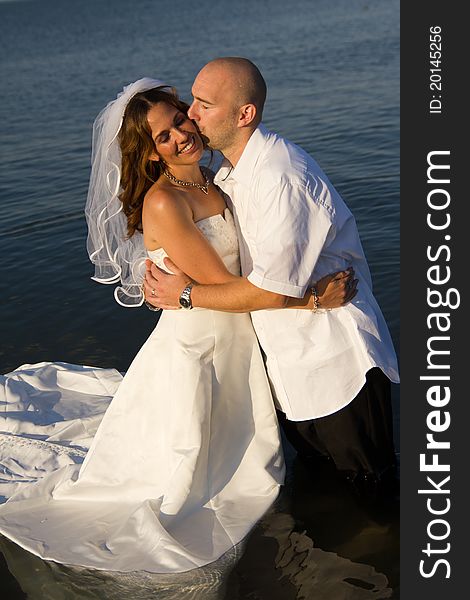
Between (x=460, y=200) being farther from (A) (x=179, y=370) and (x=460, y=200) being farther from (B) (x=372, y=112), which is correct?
(B) (x=372, y=112)

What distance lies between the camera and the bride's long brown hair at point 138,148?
14.1 ft

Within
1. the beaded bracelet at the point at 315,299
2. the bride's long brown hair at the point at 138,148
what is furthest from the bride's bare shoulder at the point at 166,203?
the beaded bracelet at the point at 315,299

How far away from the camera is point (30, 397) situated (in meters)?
6.22

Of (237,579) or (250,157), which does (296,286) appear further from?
(237,579)

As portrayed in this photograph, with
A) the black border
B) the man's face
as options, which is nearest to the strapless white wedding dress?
the man's face

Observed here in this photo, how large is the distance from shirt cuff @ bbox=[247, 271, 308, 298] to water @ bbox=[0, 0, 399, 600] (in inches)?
62.3

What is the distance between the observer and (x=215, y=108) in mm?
4051

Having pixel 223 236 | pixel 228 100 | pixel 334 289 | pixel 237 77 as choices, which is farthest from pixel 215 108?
pixel 334 289

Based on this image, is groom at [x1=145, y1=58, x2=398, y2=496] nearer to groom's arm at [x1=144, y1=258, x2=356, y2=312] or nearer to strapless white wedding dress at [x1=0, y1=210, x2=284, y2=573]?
groom's arm at [x1=144, y1=258, x2=356, y2=312]

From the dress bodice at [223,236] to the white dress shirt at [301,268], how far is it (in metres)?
0.05

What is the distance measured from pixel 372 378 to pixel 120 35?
43073mm

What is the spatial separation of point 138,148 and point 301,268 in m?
1.13

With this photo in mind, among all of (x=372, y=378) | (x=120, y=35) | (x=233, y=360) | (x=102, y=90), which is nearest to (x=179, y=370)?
(x=233, y=360)

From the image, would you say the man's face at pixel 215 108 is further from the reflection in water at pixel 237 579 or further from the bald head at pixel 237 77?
the reflection in water at pixel 237 579
